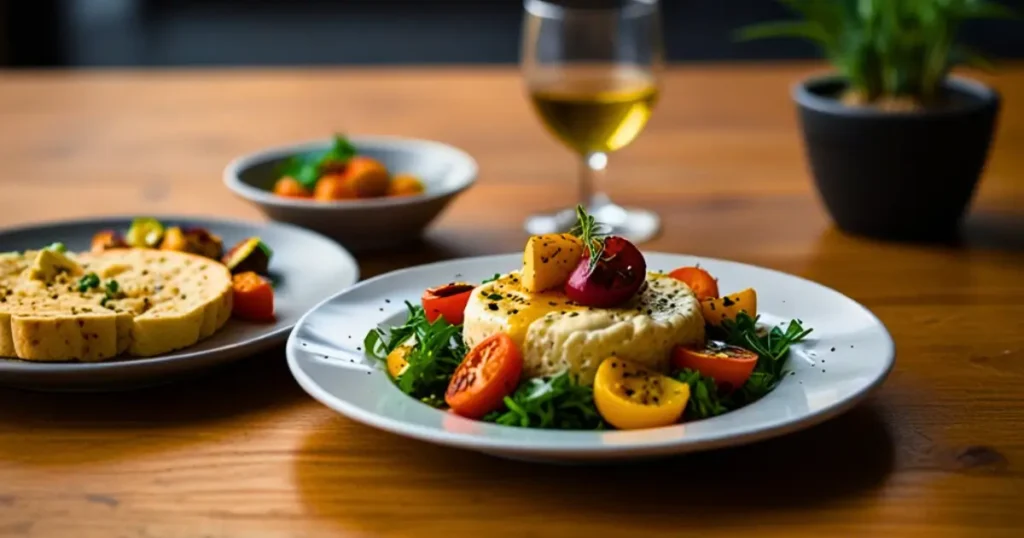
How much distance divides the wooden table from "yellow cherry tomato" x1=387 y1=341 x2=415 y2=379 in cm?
6

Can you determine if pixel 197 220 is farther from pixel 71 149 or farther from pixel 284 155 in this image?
pixel 71 149

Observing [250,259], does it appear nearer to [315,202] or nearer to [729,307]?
[315,202]

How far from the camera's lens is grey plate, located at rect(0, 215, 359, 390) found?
1291 mm

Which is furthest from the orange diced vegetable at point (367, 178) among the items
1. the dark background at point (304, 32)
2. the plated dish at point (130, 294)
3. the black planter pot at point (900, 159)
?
the dark background at point (304, 32)

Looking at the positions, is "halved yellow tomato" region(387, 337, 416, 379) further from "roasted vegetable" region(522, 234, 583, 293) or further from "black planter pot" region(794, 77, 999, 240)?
"black planter pot" region(794, 77, 999, 240)

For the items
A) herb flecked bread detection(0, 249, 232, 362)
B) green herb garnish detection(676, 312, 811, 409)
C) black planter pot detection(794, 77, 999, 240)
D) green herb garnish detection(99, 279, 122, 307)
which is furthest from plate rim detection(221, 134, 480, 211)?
green herb garnish detection(676, 312, 811, 409)

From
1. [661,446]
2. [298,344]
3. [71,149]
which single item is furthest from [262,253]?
[71,149]

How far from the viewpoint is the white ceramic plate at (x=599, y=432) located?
107cm

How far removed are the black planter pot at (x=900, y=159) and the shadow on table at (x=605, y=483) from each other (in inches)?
27.0

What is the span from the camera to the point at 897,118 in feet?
5.95

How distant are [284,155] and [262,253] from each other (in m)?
0.42

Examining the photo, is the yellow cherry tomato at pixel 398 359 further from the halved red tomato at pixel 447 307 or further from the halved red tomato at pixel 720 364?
the halved red tomato at pixel 720 364

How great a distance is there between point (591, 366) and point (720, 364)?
0.12 meters

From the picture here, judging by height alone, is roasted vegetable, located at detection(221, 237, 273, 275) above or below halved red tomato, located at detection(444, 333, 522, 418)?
below
